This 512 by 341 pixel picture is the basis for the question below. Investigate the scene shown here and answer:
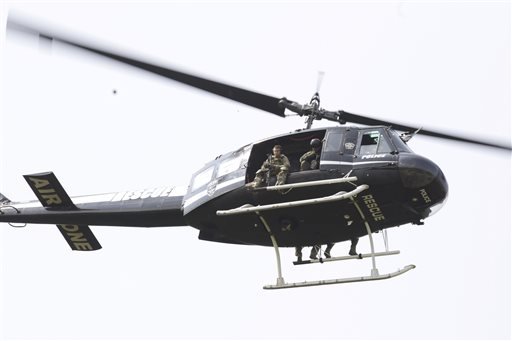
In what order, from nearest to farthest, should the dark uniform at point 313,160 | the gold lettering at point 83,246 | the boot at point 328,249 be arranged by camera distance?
1. the dark uniform at point 313,160
2. the boot at point 328,249
3. the gold lettering at point 83,246

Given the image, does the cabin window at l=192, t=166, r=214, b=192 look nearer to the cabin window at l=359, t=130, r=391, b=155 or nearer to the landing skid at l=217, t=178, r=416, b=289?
the landing skid at l=217, t=178, r=416, b=289

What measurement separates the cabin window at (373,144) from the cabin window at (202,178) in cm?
380

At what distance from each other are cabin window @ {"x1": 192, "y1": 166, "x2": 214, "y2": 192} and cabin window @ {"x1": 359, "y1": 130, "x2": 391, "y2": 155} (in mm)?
3805

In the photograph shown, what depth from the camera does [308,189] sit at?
61.0 feet

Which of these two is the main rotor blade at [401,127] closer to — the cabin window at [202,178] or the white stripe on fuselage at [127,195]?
the cabin window at [202,178]

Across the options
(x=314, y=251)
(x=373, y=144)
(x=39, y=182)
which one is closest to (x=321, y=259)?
(x=314, y=251)

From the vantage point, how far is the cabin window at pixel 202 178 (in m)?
20.6

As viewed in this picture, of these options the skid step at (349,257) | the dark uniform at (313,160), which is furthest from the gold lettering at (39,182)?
the dark uniform at (313,160)

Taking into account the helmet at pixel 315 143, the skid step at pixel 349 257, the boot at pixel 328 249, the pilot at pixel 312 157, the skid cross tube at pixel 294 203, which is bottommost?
the skid step at pixel 349 257

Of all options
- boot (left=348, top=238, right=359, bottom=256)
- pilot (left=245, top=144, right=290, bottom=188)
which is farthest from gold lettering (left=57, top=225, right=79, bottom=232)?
boot (left=348, top=238, right=359, bottom=256)

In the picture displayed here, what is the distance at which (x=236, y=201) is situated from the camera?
1953cm

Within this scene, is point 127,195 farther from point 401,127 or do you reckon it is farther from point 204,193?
point 401,127

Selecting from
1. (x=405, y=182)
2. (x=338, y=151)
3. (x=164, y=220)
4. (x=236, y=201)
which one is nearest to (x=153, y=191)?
(x=164, y=220)

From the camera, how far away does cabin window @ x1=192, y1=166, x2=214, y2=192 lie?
20.6 meters
